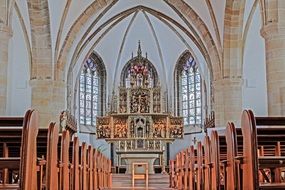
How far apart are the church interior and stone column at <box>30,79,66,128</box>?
0.04 metres

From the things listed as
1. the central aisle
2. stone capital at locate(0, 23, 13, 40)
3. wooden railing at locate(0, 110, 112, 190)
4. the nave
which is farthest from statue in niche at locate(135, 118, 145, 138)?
wooden railing at locate(0, 110, 112, 190)

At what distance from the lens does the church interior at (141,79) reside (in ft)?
31.4

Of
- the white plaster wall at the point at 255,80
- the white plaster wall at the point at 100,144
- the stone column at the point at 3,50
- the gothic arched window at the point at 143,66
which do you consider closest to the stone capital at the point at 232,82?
the white plaster wall at the point at 255,80

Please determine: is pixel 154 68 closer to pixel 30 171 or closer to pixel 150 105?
pixel 150 105

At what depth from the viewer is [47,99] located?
16797 millimetres

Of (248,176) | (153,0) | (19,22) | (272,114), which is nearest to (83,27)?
(19,22)

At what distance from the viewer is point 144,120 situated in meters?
21.1

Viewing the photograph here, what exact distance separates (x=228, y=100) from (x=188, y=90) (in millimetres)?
8132

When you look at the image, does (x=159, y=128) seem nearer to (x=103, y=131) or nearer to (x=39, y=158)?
(x=103, y=131)

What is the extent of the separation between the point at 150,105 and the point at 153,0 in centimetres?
457

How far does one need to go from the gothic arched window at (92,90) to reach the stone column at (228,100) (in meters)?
9.28

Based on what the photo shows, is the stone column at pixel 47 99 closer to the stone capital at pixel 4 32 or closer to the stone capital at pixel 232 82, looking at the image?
the stone capital at pixel 4 32

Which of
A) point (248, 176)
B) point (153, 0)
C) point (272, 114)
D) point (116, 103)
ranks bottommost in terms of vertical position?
point (248, 176)

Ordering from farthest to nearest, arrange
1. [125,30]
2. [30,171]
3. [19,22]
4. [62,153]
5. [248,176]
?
[125,30] < [19,22] < [62,153] < [248,176] < [30,171]
